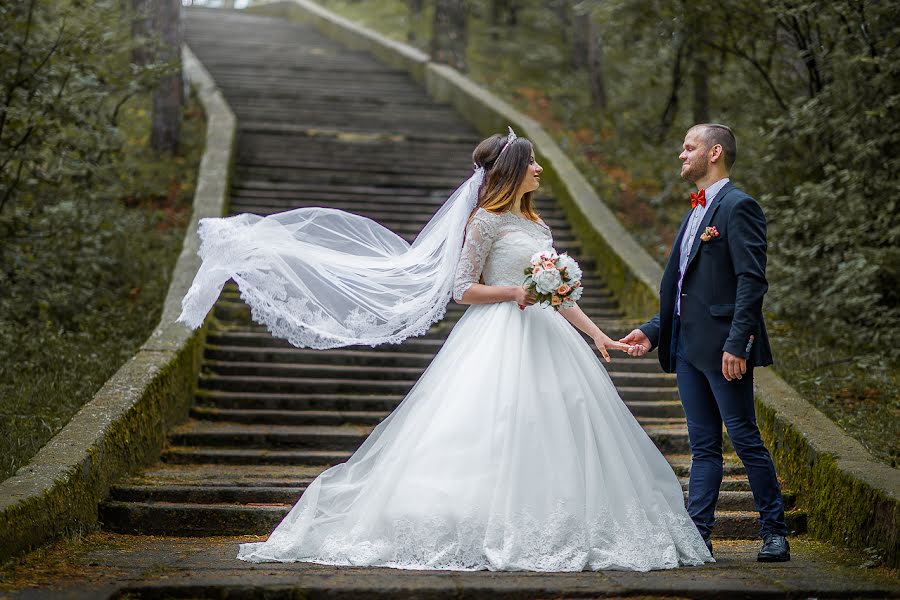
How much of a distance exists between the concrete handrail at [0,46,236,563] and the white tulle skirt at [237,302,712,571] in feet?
3.17

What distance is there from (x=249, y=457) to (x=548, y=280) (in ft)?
9.72

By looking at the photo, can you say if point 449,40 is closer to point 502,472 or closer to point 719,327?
point 719,327

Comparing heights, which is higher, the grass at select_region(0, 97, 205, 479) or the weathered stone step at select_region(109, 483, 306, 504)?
the grass at select_region(0, 97, 205, 479)

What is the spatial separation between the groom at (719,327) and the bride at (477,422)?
271mm

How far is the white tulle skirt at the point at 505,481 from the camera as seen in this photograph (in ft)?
14.3

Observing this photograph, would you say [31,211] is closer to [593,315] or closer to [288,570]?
[593,315]

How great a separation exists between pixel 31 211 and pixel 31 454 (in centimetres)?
453

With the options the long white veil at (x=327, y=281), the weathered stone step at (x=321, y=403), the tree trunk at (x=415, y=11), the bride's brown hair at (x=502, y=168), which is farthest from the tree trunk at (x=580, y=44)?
the bride's brown hair at (x=502, y=168)

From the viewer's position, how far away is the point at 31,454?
559 centimetres

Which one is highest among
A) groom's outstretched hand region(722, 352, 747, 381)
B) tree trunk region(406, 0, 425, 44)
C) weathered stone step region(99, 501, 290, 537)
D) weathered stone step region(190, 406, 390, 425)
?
tree trunk region(406, 0, 425, 44)

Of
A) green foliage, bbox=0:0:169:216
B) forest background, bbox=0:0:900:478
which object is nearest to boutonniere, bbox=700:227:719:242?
forest background, bbox=0:0:900:478

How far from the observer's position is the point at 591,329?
504 cm

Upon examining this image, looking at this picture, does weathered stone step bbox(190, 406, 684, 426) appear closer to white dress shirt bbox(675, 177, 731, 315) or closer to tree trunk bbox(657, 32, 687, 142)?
white dress shirt bbox(675, 177, 731, 315)

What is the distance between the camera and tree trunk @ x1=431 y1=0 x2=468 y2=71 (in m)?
19.8
